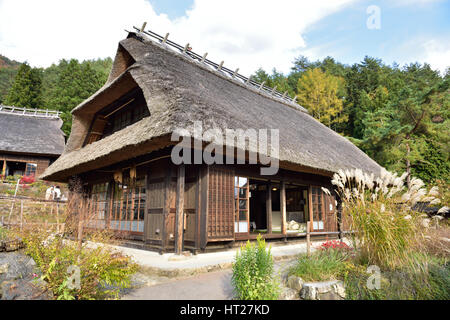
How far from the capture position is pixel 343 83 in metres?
24.8

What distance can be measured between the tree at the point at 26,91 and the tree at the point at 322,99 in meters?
24.8

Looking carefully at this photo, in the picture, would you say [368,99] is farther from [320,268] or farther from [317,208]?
[320,268]

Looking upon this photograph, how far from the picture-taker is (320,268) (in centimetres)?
357

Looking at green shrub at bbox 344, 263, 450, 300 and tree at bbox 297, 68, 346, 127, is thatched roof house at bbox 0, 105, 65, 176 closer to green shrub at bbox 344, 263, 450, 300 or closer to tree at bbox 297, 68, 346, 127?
tree at bbox 297, 68, 346, 127

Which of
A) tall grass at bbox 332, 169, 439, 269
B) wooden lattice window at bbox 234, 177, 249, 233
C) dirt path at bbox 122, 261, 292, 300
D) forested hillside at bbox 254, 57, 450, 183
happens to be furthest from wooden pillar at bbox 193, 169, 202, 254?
forested hillside at bbox 254, 57, 450, 183

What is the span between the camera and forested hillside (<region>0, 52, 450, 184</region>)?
14.3 meters

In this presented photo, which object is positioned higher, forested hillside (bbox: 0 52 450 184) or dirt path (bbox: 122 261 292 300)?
forested hillside (bbox: 0 52 450 184)

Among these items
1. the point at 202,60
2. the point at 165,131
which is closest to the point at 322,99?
the point at 202,60

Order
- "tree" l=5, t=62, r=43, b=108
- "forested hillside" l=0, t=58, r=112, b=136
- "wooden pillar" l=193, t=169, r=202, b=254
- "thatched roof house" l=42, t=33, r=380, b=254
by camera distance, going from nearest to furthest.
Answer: "thatched roof house" l=42, t=33, r=380, b=254 → "wooden pillar" l=193, t=169, r=202, b=254 → "forested hillside" l=0, t=58, r=112, b=136 → "tree" l=5, t=62, r=43, b=108

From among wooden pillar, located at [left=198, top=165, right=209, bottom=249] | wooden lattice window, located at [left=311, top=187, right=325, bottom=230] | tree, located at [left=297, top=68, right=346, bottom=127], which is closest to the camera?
wooden pillar, located at [left=198, top=165, right=209, bottom=249]

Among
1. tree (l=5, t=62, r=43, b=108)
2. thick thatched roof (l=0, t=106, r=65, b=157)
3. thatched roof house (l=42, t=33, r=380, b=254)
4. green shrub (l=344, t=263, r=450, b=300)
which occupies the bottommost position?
green shrub (l=344, t=263, r=450, b=300)

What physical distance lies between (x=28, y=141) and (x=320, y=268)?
855 inches

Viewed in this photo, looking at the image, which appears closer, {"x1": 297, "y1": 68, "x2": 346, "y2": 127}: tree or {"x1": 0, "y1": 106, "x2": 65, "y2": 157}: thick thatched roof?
{"x1": 0, "y1": 106, "x2": 65, "y2": 157}: thick thatched roof
